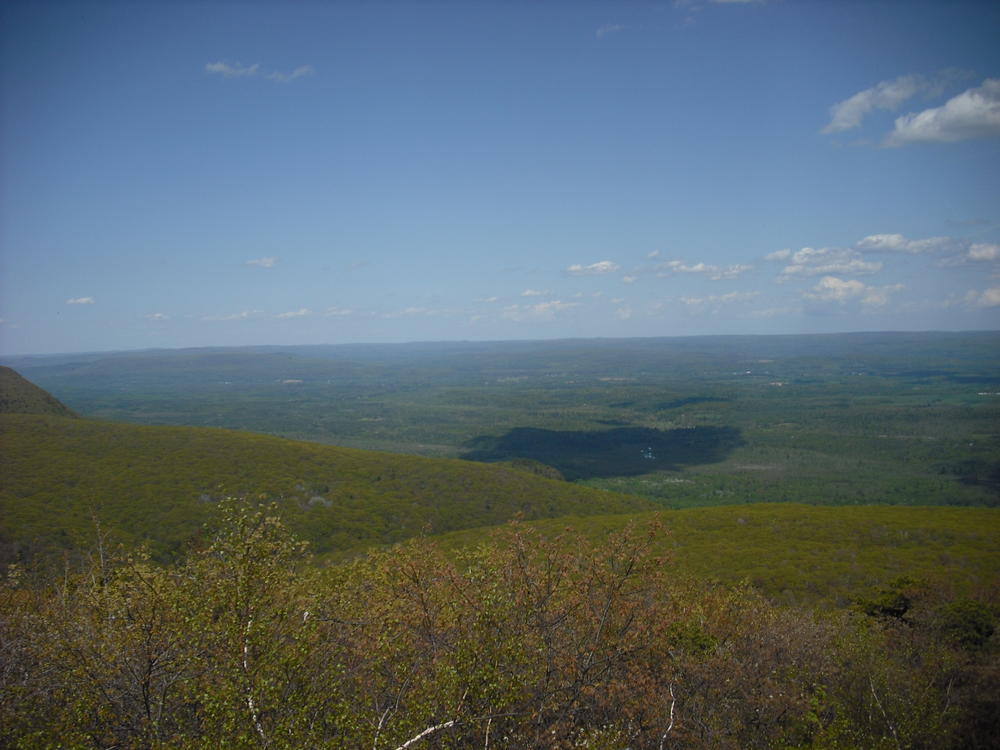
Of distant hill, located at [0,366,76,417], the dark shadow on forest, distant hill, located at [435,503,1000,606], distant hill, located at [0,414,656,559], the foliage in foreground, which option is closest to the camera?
the foliage in foreground

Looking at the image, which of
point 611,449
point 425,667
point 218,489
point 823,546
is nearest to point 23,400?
point 218,489

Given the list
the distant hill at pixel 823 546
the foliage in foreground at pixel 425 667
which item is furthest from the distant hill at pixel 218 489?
the foliage in foreground at pixel 425 667

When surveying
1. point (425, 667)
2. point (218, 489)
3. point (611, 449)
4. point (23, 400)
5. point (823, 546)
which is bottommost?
point (611, 449)

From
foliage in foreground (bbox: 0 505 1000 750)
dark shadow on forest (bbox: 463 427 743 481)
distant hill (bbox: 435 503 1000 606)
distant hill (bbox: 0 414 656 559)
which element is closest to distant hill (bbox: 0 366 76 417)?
distant hill (bbox: 0 414 656 559)

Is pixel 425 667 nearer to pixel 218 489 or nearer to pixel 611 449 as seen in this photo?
pixel 218 489

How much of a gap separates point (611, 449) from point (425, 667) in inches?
6623

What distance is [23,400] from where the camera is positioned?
11425cm

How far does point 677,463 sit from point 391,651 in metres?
153

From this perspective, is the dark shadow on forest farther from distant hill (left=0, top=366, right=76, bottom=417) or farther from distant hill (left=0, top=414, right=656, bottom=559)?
distant hill (left=0, top=366, right=76, bottom=417)

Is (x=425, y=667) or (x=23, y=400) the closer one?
(x=425, y=667)

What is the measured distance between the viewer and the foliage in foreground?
1056cm

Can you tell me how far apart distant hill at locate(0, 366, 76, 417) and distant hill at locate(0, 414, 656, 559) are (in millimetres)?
19216

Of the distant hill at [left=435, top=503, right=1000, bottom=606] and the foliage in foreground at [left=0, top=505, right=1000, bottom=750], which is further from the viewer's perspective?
the distant hill at [left=435, top=503, right=1000, bottom=606]

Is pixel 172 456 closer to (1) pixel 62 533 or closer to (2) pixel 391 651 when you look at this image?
(1) pixel 62 533
